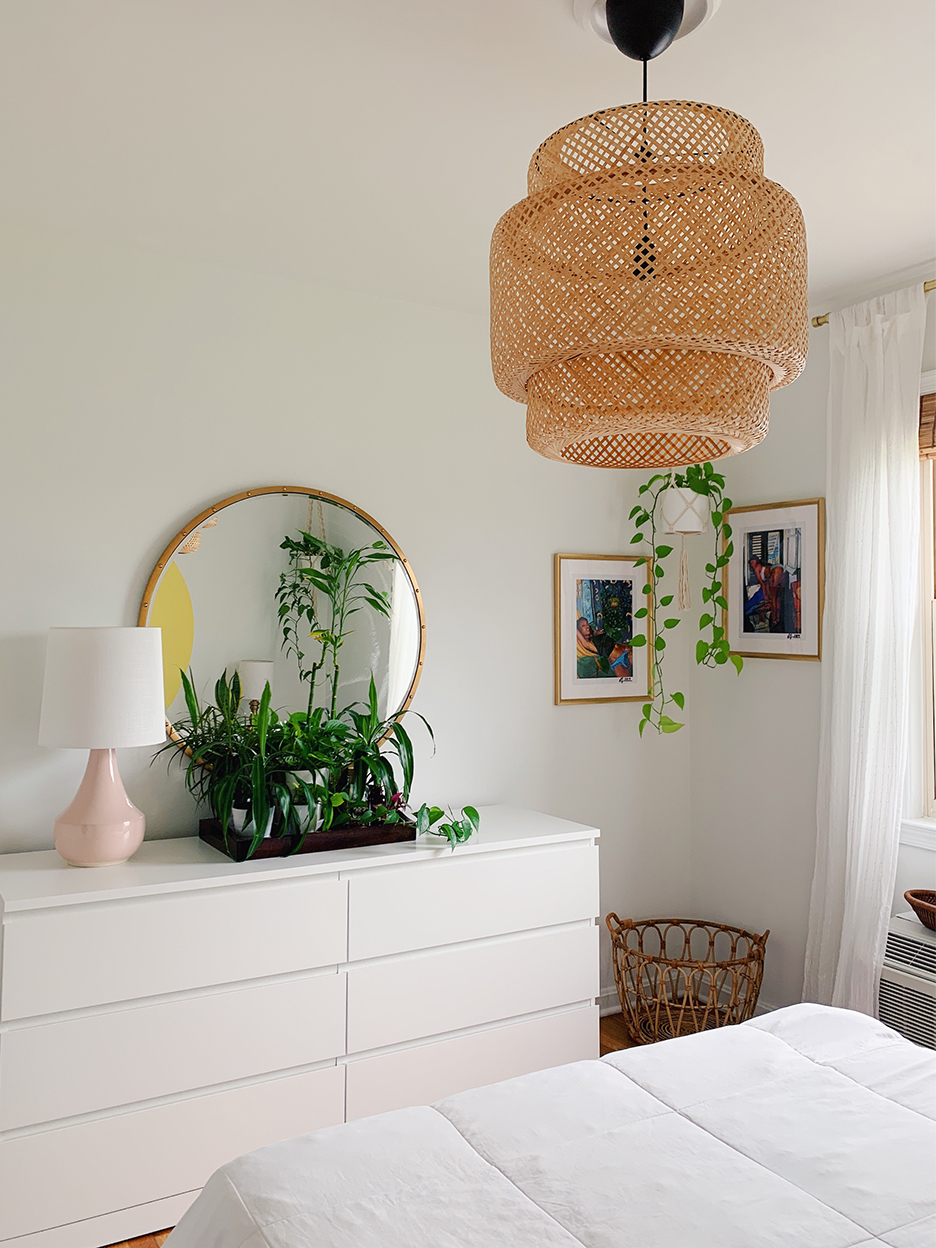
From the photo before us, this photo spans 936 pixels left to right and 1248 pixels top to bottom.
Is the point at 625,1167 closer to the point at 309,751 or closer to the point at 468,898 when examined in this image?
the point at 468,898

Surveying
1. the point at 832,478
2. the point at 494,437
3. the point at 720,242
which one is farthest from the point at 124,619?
the point at 832,478

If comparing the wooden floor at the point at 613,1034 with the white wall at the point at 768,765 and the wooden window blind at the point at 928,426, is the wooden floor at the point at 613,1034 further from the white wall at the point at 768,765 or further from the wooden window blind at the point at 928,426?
the wooden window blind at the point at 928,426

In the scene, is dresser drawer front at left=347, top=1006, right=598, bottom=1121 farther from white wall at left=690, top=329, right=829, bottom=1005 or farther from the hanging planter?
the hanging planter

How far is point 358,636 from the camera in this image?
10.4 ft

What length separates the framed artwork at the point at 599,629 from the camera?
11.9 ft

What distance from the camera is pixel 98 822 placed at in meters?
2.48

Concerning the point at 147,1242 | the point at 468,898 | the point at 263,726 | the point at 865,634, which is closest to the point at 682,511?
the point at 865,634

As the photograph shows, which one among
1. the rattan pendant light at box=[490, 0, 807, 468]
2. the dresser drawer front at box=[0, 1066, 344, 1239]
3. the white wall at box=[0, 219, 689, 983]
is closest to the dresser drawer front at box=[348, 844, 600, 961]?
the dresser drawer front at box=[0, 1066, 344, 1239]

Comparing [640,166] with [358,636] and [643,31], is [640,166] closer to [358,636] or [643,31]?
[643,31]

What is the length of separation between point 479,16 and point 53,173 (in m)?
1.24

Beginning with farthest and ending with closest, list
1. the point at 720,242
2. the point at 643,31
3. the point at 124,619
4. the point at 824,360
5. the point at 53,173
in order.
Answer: the point at 824,360
the point at 124,619
the point at 53,173
the point at 643,31
the point at 720,242

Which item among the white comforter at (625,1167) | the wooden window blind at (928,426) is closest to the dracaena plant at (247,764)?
the white comforter at (625,1167)

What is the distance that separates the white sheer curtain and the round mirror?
1.45 metres

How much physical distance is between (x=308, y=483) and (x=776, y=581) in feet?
5.79
